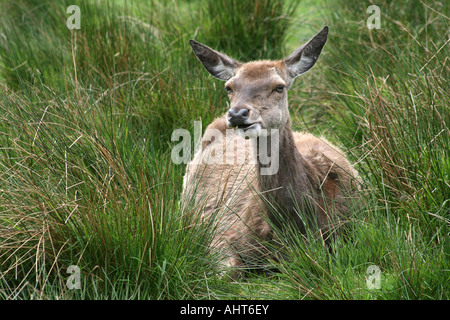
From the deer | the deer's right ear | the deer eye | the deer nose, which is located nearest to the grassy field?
the deer

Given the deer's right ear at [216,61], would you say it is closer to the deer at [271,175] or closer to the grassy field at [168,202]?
the deer at [271,175]

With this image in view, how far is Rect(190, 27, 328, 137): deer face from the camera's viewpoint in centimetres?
518

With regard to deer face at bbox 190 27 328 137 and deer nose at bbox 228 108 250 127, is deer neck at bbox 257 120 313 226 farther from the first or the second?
deer nose at bbox 228 108 250 127

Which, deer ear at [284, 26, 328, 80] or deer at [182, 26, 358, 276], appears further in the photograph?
deer ear at [284, 26, 328, 80]

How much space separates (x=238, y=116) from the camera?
5086 millimetres

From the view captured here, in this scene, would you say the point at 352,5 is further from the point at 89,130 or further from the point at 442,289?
the point at 442,289

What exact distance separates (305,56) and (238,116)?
1168 millimetres

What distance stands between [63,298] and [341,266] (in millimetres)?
→ 1749

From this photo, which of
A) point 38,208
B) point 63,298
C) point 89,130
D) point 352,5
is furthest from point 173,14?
point 63,298

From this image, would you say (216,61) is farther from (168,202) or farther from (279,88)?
(168,202)

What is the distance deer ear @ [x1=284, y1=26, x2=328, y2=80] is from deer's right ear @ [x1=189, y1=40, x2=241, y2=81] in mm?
484

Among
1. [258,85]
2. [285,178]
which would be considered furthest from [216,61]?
[285,178]

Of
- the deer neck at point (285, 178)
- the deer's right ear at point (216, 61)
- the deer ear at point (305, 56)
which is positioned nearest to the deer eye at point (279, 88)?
the deer neck at point (285, 178)
